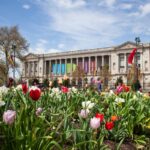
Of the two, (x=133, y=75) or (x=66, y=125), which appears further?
(x=133, y=75)

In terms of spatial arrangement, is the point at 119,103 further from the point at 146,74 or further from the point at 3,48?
the point at 146,74

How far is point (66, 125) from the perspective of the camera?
3941mm

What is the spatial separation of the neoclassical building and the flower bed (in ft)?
262

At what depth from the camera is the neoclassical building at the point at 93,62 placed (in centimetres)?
9150

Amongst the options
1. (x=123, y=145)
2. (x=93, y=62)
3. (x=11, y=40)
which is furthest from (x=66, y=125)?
(x=93, y=62)

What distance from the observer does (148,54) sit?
90750 mm

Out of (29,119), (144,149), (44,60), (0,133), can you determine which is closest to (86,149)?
(29,119)

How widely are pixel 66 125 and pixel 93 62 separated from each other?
97334 mm

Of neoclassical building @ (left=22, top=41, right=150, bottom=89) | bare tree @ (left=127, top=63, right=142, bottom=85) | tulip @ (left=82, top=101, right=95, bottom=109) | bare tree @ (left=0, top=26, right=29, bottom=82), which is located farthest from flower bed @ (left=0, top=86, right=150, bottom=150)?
neoclassical building @ (left=22, top=41, right=150, bottom=89)

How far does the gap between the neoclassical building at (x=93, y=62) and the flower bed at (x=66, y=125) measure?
79.9 m

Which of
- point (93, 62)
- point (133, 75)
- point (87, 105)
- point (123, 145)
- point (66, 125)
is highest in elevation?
point (93, 62)

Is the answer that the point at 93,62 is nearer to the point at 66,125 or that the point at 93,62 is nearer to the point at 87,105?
the point at 87,105

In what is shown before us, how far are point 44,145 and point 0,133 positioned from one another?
1.49 feet

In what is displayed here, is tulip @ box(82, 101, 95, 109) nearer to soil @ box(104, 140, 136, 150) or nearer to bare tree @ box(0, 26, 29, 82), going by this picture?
soil @ box(104, 140, 136, 150)
